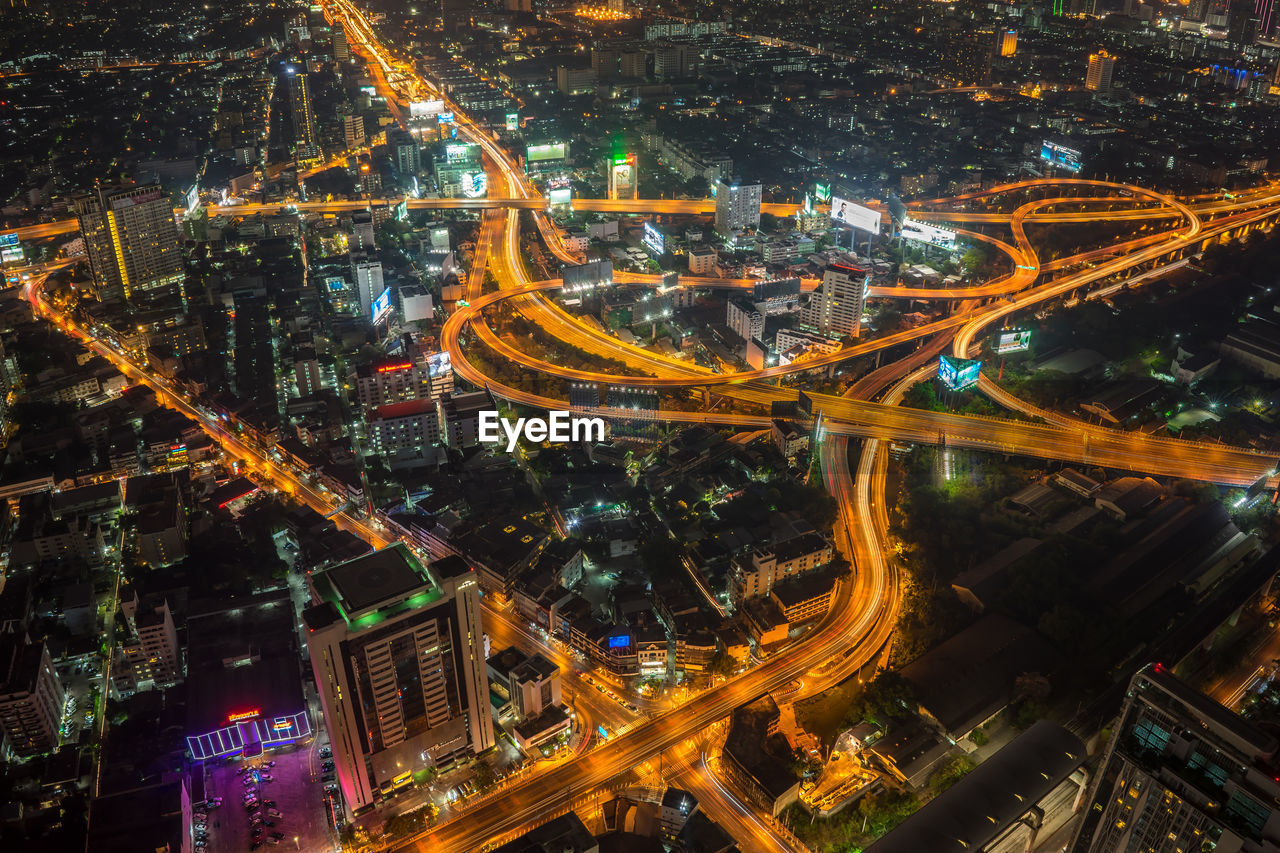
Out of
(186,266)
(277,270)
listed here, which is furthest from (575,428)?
(186,266)

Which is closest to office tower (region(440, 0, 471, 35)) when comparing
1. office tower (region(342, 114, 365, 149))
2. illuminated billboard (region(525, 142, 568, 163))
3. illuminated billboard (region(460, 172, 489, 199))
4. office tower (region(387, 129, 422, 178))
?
office tower (region(342, 114, 365, 149))

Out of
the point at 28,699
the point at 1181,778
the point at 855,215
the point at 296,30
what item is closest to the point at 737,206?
the point at 855,215

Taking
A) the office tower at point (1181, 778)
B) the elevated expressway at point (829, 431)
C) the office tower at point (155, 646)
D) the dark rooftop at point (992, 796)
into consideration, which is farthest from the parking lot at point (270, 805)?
the office tower at point (1181, 778)

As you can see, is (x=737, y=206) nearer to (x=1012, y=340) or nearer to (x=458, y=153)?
(x=1012, y=340)

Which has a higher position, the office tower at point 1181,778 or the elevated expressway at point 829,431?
the office tower at point 1181,778

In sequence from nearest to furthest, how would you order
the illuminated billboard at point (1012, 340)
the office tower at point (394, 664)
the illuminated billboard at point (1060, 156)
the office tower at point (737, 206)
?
the office tower at point (394, 664) → the illuminated billboard at point (1012, 340) → the office tower at point (737, 206) → the illuminated billboard at point (1060, 156)

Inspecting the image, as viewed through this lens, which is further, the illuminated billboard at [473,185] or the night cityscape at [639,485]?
the illuminated billboard at [473,185]

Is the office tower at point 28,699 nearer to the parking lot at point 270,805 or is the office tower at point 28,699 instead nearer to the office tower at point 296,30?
the parking lot at point 270,805

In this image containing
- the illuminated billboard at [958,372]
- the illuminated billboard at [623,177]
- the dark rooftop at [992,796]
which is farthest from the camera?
the illuminated billboard at [623,177]
